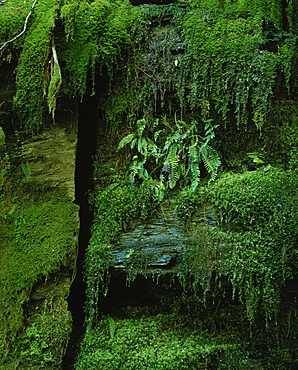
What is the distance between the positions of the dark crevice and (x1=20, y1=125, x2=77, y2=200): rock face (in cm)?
29

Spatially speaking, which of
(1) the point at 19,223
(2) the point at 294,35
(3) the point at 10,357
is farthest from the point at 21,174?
(2) the point at 294,35

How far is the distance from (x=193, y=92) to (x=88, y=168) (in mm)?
2020

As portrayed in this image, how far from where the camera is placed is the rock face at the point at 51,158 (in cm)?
571

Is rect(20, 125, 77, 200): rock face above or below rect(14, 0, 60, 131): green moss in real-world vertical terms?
below

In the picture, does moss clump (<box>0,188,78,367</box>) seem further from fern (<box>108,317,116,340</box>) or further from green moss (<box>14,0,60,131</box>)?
green moss (<box>14,0,60,131</box>)

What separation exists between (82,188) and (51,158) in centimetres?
68

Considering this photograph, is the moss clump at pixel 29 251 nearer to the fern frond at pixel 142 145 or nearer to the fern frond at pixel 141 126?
the fern frond at pixel 142 145

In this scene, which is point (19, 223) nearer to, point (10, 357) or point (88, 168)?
point (88, 168)

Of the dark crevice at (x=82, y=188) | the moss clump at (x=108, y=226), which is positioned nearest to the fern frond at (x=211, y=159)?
the moss clump at (x=108, y=226)

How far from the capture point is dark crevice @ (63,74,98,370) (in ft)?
18.3

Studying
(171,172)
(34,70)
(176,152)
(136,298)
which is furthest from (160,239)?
(34,70)

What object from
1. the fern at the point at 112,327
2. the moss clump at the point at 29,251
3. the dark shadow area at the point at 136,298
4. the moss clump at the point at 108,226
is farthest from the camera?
the dark shadow area at the point at 136,298

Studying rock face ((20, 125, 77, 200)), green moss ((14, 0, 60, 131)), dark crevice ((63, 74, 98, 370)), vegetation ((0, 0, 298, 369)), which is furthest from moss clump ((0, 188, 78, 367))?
green moss ((14, 0, 60, 131))

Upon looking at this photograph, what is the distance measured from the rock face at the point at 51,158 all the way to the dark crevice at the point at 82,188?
293mm
